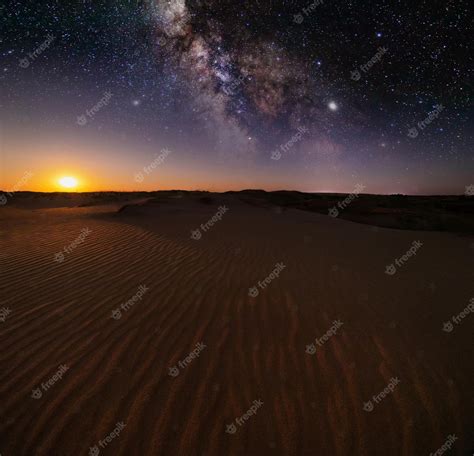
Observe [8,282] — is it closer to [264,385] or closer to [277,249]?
[264,385]

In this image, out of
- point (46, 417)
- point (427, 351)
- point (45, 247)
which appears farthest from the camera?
point (45, 247)

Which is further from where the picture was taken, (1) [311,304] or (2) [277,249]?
(2) [277,249]

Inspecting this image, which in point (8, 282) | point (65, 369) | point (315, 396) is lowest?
point (315, 396)

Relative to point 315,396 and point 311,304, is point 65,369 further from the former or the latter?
point 311,304

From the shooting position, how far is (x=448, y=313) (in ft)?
14.5

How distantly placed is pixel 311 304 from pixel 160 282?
109 inches

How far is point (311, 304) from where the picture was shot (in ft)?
14.5

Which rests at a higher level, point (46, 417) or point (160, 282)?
point (160, 282)

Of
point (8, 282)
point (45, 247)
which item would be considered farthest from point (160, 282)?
point (45, 247)

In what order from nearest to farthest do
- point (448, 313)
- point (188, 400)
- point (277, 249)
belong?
point (188, 400) < point (448, 313) < point (277, 249)

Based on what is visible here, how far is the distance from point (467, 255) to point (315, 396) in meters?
9.20

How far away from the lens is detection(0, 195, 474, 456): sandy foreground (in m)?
2.18

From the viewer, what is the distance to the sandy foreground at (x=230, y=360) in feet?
7.16

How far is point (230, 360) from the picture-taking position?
300 cm
